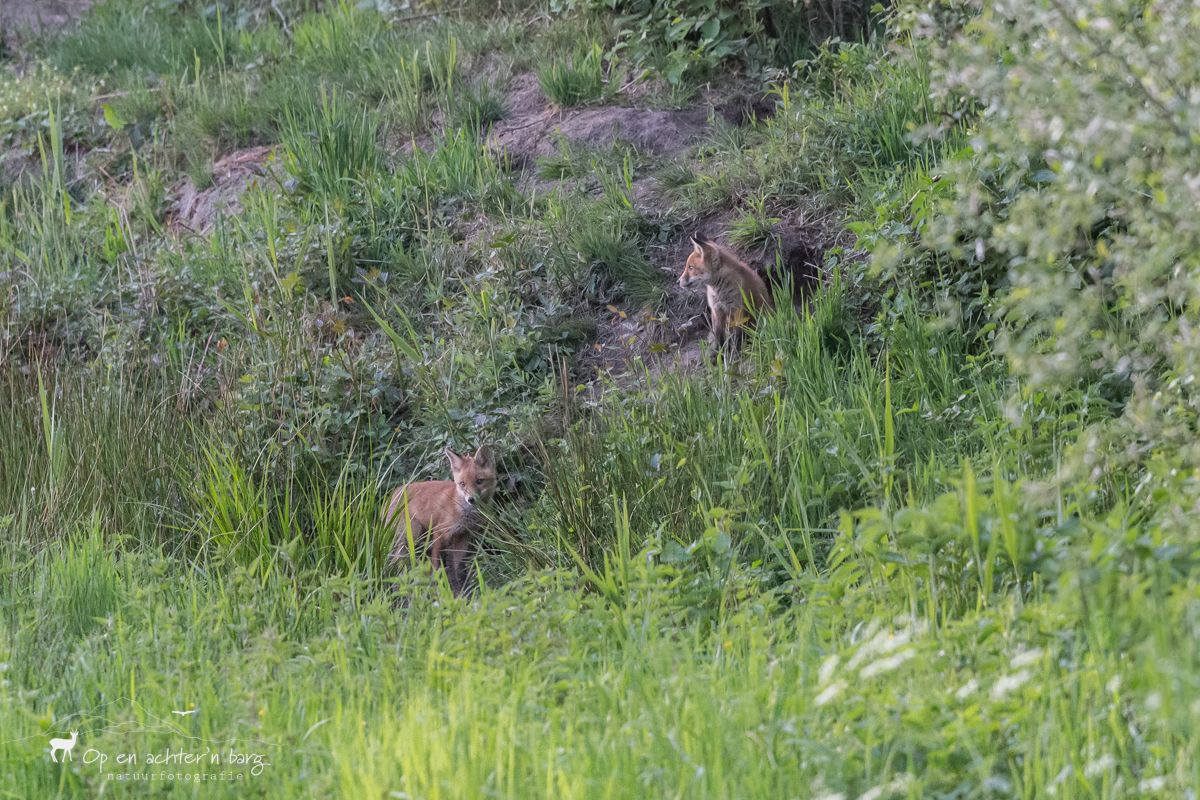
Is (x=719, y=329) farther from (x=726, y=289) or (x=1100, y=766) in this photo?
(x=1100, y=766)

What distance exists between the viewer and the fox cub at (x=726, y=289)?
7.18m

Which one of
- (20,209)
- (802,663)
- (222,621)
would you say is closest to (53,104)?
(20,209)

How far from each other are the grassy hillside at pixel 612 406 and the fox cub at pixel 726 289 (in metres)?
0.30

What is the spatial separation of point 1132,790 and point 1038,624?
61cm

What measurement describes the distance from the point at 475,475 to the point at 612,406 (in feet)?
2.49

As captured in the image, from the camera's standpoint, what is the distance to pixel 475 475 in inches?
258

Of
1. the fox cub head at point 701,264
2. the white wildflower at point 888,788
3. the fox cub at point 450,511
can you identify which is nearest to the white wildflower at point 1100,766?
the white wildflower at point 888,788

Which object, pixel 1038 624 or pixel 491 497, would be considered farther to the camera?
pixel 491 497

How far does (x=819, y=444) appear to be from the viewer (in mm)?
5785

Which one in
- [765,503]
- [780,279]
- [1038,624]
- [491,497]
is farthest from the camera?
[780,279]

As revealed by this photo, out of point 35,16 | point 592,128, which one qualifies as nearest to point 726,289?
point 592,128

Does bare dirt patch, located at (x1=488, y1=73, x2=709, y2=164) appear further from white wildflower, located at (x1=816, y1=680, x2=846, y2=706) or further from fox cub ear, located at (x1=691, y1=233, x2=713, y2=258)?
white wildflower, located at (x1=816, y1=680, x2=846, y2=706)

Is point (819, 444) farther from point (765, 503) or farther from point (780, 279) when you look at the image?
point (780, 279)

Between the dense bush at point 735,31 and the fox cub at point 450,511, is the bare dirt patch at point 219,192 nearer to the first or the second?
the dense bush at point 735,31
